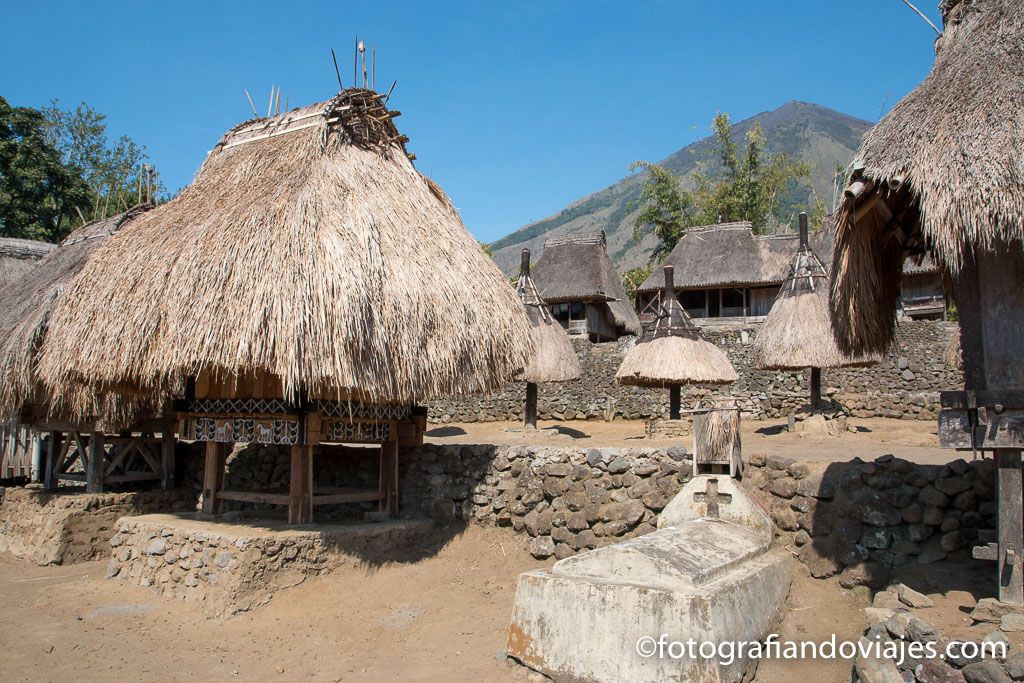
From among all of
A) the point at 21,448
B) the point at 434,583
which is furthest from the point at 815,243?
Result: the point at 21,448

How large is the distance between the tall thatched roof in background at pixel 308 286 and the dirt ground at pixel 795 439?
7.50 ft

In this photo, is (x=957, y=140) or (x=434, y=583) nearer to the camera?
(x=957, y=140)

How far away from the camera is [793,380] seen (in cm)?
1798

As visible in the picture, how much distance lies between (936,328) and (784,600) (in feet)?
45.3

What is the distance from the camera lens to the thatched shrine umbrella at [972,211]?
4828 mm

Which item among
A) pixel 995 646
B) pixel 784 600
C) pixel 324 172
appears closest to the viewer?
pixel 995 646

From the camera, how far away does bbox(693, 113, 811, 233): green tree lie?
33375 mm

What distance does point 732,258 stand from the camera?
2461 centimetres

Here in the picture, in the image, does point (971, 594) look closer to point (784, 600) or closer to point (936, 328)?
point (784, 600)

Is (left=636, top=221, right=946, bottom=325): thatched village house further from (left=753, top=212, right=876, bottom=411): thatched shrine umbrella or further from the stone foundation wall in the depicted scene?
the stone foundation wall

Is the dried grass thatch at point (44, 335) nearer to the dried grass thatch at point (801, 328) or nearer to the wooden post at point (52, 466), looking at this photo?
the wooden post at point (52, 466)

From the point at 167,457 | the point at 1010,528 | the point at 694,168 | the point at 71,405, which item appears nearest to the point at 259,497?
the point at 71,405

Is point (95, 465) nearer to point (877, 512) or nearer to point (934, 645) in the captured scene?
point (877, 512)

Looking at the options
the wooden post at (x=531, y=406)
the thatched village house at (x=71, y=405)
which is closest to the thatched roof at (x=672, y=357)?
the wooden post at (x=531, y=406)
